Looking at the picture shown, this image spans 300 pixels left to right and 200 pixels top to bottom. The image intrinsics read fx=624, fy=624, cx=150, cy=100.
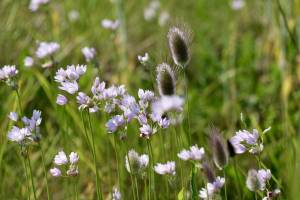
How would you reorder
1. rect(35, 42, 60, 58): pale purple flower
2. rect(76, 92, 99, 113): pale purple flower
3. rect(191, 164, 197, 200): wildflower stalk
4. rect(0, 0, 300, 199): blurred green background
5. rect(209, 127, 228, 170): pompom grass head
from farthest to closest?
1. rect(0, 0, 300, 199): blurred green background
2. rect(35, 42, 60, 58): pale purple flower
3. rect(191, 164, 197, 200): wildflower stalk
4. rect(76, 92, 99, 113): pale purple flower
5. rect(209, 127, 228, 170): pompom grass head

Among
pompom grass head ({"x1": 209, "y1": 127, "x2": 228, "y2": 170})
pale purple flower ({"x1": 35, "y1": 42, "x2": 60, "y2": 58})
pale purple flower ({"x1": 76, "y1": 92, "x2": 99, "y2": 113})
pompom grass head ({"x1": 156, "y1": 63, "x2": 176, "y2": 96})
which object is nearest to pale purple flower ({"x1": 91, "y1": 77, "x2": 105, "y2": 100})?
pale purple flower ({"x1": 76, "y1": 92, "x2": 99, "y2": 113})

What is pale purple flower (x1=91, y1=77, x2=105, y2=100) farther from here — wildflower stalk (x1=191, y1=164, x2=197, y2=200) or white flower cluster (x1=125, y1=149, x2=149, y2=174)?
wildflower stalk (x1=191, y1=164, x2=197, y2=200)

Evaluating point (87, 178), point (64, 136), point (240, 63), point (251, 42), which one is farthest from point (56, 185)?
point (251, 42)

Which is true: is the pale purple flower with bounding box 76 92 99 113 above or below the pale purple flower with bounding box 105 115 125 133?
above

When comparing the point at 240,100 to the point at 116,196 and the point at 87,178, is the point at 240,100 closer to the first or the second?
the point at 87,178

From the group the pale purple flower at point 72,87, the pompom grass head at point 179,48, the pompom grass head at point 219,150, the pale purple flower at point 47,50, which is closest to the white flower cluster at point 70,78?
the pale purple flower at point 72,87

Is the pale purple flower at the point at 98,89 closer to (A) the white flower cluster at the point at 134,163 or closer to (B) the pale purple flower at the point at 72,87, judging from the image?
(B) the pale purple flower at the point at 72,87

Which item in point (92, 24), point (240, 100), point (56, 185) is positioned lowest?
point (56, 185)
